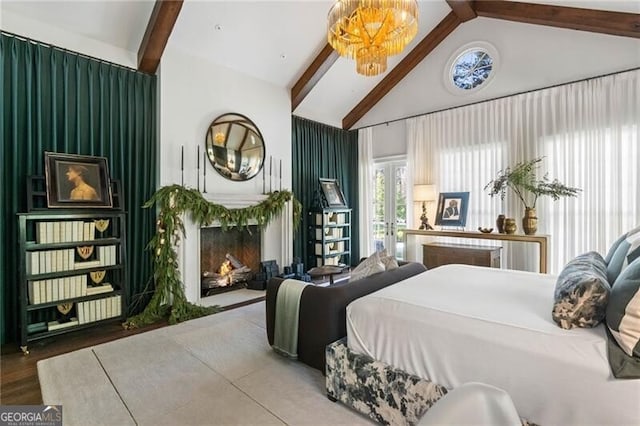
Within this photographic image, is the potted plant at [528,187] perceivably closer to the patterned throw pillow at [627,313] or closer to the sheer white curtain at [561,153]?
the sheer white curtain at [561,153]

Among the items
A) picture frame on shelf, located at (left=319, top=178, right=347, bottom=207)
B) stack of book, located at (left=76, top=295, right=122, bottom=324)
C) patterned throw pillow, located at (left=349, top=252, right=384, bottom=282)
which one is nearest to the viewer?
patterned throw pillow, located at (left=349, top=252, right=384, bottom=282)

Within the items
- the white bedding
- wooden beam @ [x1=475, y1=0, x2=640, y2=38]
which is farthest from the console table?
wooden beam @ [x1=475, y1=0, x2=640, y2=38]

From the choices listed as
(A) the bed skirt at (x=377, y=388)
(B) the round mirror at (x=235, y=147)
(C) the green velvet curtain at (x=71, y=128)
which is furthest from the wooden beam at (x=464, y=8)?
(A) the bed skirt at (x=377, y=388)

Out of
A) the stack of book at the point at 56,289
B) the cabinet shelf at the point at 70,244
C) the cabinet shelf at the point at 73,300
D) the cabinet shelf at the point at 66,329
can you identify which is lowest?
the cabinet shelf at the point at 66,329

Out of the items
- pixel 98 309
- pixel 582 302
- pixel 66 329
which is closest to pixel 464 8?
pixel 582 302

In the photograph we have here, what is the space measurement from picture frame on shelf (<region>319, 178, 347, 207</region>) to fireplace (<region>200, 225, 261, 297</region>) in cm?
151

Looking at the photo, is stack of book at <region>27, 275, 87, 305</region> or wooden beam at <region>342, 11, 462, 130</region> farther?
wooden beam at <region>342, 11, 462, 130</region>

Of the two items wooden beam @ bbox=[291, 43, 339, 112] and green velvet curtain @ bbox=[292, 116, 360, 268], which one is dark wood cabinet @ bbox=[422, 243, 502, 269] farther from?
wooden beam @ bbox=[291, 43, 339, 112]

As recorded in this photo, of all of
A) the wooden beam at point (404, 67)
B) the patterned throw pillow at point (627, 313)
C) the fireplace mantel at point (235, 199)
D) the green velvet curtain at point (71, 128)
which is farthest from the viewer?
the wooden beam at point (404, 67)

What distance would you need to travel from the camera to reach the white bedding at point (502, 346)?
123 cm

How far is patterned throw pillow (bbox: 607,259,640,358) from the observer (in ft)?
3.91

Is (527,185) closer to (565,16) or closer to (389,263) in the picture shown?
(565,16)

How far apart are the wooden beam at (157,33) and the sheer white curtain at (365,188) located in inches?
161

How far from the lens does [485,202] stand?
4.99 meters
